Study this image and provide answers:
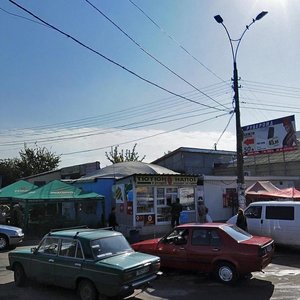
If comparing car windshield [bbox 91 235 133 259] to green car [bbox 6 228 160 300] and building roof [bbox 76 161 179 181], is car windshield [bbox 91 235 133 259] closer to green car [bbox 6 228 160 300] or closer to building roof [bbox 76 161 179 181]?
green car [bbox 6 228 160 300]

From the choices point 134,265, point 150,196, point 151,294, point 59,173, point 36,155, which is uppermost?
point 36,155

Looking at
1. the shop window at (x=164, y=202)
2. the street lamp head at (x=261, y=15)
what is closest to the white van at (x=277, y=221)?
the shop window at (x=164, y=202)

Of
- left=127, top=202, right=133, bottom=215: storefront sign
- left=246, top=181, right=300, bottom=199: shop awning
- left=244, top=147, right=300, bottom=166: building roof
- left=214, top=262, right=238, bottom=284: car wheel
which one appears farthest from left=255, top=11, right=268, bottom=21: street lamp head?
left=244, top=147, right=300, bottom=166: building roof

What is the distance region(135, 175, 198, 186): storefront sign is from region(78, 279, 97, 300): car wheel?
12.9m

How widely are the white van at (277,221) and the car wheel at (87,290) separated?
31.4ft

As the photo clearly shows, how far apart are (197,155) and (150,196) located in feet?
61.0

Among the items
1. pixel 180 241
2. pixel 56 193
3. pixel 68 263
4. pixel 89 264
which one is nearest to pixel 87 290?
pixel 89 264

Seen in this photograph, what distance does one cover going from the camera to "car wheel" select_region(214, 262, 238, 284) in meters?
10.4

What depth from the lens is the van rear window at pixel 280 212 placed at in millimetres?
15820

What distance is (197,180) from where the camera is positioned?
83.4 feet

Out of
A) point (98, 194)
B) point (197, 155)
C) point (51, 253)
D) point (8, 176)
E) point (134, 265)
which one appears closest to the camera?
point (134, 265)

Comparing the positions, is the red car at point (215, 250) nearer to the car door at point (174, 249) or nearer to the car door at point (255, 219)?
the car door at point (174, 249)

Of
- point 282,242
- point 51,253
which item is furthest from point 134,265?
point 282,242

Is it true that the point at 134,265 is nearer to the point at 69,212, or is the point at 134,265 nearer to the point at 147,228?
the point at 147,228
